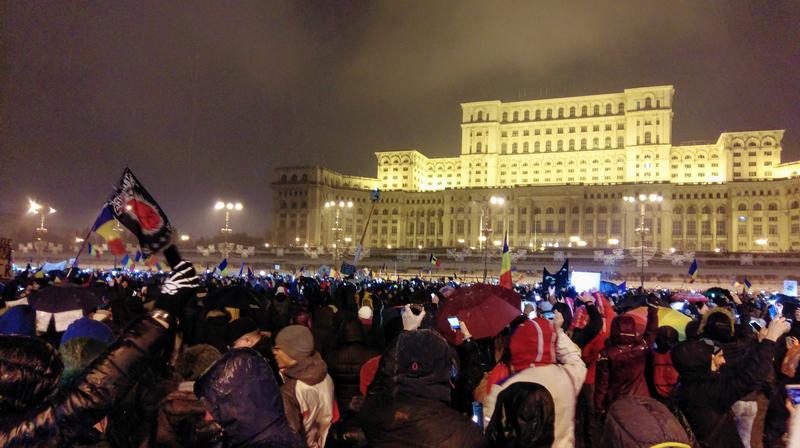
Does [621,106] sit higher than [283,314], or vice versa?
[621,106]

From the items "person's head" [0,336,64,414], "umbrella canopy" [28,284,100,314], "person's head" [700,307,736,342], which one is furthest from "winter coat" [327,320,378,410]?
"person's head" [700,307,736,342]

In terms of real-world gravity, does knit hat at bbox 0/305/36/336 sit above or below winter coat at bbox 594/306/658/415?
above

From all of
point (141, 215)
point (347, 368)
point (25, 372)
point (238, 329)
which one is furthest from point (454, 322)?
point (25, 372)

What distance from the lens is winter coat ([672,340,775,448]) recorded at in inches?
137

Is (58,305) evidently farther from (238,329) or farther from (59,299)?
(238,329)

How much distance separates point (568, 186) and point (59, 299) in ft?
257

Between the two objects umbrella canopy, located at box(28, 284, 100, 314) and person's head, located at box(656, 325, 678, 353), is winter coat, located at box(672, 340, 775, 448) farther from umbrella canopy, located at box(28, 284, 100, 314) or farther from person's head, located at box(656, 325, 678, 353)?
umbrella canopy, located at box(28, 284, 100, 314)

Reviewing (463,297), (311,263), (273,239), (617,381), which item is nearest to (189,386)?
(617,381)

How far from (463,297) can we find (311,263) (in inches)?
1901

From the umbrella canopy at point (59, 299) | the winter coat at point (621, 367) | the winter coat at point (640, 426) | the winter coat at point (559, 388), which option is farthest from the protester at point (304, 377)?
the umbrella canopy at point (59, 299)

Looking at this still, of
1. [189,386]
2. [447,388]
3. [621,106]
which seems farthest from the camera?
[621,106]

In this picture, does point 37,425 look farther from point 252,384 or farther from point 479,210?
point 479,210

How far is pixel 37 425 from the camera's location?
2053mm

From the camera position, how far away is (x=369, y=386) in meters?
3.28
